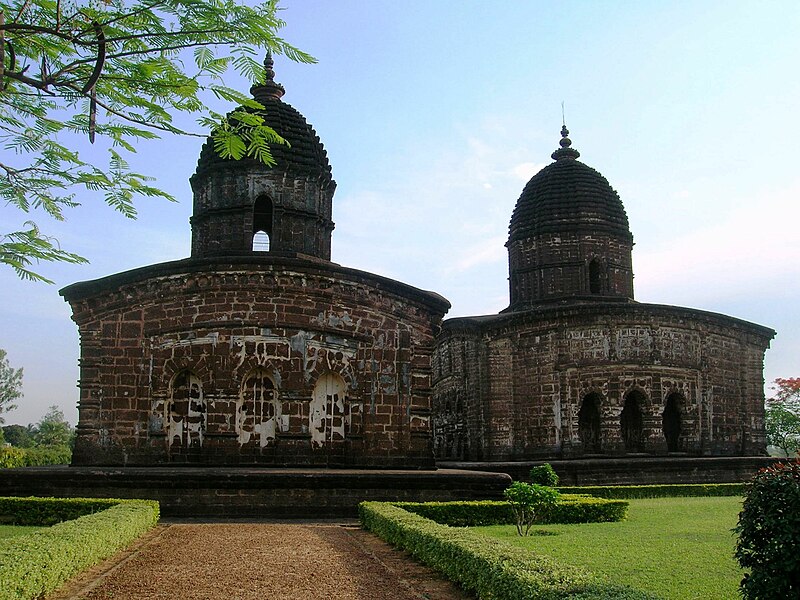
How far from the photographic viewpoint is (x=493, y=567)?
26.0 ft

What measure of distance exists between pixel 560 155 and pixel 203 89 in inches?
1075

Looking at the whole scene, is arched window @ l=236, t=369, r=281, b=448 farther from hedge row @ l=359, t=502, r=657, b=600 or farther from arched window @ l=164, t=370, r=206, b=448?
hedge row @ l=359, t=502, r=657, b=600

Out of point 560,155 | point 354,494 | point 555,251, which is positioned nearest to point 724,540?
point 354,494

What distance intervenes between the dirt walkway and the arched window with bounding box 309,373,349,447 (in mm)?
5690

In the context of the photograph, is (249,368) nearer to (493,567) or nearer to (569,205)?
(493,567)

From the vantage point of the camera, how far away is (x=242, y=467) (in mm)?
18141

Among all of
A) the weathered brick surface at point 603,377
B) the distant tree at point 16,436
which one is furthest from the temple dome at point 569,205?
the distant tree at point 16,436

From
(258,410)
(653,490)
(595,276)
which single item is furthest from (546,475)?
(595,276)

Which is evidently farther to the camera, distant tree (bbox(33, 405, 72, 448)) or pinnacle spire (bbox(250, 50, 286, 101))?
distant tree (bbox(33, 405, 72, 448))

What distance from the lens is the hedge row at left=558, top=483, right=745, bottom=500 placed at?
2094cm

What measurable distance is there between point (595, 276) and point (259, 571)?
22997 millimetres

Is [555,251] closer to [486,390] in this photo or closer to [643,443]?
[486,390]

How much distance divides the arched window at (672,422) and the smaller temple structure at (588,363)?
40 millimetres

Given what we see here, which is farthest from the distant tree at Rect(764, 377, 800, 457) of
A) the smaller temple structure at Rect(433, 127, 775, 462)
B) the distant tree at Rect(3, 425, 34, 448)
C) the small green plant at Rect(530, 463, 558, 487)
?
the distant tree at Rect(3, 425, 34, 448)
